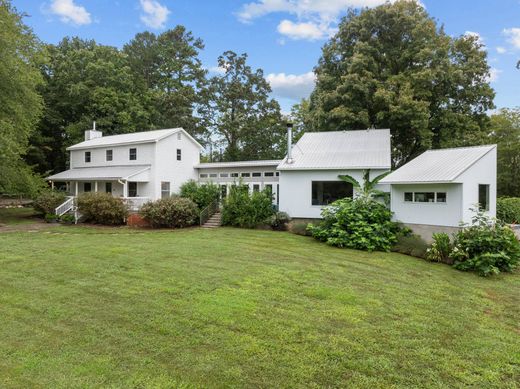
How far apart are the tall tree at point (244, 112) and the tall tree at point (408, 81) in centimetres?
1375

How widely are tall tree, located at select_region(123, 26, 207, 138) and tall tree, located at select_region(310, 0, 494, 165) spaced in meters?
17.8

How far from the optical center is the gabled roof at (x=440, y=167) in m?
13.6

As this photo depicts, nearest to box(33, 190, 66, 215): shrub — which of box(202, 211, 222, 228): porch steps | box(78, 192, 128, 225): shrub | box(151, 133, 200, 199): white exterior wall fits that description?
box(78, 192, 128, 225): shrub

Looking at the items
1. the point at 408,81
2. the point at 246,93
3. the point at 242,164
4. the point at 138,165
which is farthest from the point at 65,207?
the point at 246,93

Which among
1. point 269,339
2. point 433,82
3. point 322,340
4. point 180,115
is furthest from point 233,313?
point 180,115

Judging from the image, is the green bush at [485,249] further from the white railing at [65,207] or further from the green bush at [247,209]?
the white railing at [65,207]

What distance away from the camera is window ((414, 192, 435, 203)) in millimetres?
14232

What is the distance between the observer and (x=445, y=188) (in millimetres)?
13828

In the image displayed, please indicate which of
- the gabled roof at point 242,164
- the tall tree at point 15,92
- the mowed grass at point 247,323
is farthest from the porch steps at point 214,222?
the tall tree at point 15,92

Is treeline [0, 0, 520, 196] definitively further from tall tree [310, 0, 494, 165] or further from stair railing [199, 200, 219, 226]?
stair railing [199, 200, 219, 226]

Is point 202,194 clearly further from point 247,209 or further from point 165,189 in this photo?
Result: point 247,209

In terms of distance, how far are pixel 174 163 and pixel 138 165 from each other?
2408mm

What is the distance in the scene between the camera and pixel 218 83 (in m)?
39.6

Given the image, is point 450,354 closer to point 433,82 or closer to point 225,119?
point 433,82
